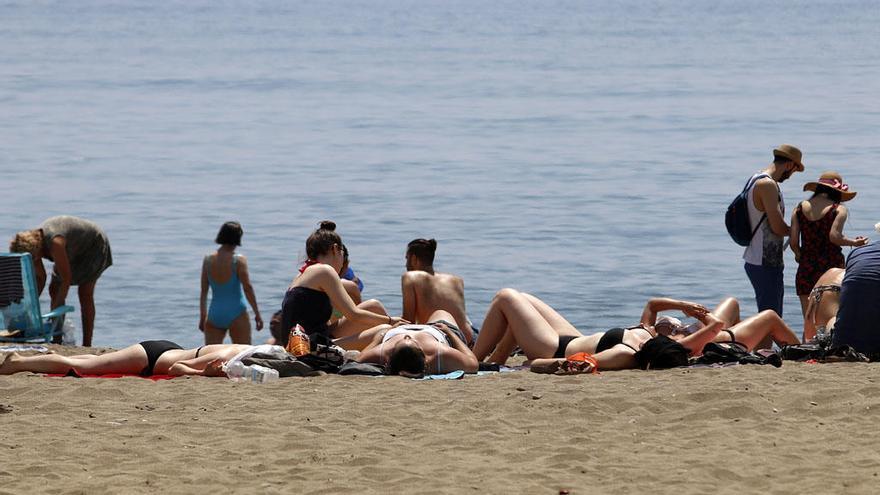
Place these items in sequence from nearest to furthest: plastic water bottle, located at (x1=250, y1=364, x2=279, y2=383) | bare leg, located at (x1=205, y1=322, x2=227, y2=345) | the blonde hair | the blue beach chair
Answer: plastic water bottle, located at (x1=250, y1=364, x2=279, y2=383) < the blue beach chair < the blonde hair < bare leg, located at (x1=205, y1=322, x2=227, y2=345)

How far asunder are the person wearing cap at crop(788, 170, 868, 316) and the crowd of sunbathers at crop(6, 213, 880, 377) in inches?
26.0

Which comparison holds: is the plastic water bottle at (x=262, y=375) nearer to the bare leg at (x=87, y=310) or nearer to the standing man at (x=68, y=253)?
the standing man at (x=68, y=253)

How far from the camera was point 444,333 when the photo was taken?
349 inches

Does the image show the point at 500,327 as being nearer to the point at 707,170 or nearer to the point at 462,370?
the point at 462,370

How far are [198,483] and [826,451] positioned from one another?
261cm

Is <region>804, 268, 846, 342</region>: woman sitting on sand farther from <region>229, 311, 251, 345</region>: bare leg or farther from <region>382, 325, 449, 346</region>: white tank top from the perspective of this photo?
<region>229, 311, 251, 345</region>: bare leg

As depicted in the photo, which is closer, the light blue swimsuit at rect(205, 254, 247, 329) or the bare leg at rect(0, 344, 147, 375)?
the bare leg at rect(0, 344, 147, 375)

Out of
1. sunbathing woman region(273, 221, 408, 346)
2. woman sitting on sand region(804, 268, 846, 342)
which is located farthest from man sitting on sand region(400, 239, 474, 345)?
woman sitting on sand region(804, 268, 846, 342)

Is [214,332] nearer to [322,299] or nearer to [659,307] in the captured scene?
[322,299]

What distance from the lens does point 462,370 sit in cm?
869

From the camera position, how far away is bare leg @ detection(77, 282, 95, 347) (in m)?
11.9

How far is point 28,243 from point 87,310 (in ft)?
3.68

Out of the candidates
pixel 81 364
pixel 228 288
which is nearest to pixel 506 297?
pixel 81 364

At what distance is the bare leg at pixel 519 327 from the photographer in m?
8.93
